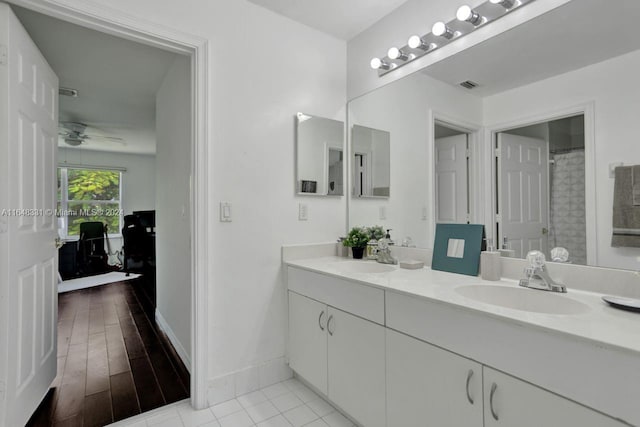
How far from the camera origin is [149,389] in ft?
6.77

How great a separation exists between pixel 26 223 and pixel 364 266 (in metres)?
1.86

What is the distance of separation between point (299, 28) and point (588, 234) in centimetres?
Answer: 207

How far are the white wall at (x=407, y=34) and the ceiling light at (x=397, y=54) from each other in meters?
0.06

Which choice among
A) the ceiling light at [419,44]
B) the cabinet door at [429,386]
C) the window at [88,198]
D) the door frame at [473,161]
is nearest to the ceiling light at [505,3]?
the ceiling light at [419,44]

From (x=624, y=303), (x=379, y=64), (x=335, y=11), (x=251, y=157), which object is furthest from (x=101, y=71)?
(x=624, y=303)

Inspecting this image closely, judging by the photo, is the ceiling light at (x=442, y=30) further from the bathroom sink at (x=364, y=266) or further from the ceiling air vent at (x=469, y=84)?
the bathroom sink at (x=364, y=266)

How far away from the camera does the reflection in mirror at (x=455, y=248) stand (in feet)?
5.55

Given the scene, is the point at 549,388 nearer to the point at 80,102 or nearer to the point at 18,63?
the point at 18,63

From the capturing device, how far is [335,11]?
2102 mm

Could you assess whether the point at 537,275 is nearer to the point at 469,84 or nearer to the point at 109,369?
the point at 469,84

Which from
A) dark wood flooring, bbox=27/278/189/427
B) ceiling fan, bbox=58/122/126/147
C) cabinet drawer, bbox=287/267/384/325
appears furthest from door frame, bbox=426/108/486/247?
ceiling fan, bbox=58/122/126/147

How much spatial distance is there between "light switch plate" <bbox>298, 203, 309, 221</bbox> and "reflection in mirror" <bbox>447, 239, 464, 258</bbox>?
966 millimetres

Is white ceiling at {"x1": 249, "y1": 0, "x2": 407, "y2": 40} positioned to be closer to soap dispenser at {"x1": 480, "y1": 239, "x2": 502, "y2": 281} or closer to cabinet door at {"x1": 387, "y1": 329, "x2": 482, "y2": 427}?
soap dispenser at {"x1": 480, "y1": 239, "x2": 502, "y2": 281}

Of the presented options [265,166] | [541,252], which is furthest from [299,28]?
[541,252]
